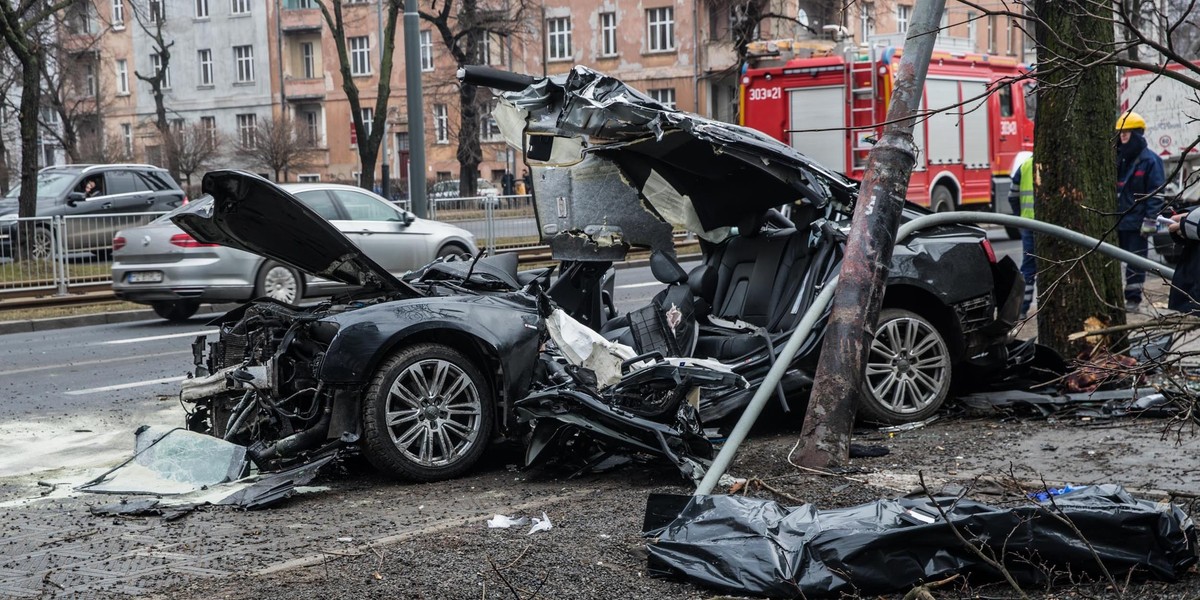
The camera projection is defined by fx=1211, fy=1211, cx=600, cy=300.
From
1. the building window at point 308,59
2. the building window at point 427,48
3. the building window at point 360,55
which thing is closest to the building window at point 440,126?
the building window at point 427,48

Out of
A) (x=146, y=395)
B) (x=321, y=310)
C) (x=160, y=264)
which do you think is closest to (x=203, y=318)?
(x=160, y=264)

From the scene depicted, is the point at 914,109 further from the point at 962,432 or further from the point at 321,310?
the point at 321,310

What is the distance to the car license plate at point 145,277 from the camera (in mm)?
14758

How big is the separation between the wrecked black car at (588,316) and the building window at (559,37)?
4764 centimetres

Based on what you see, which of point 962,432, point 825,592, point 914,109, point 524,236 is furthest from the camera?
point 524,236

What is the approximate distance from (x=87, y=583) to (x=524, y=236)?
16873mm

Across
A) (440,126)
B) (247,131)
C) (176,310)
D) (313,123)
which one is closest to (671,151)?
(176,310)

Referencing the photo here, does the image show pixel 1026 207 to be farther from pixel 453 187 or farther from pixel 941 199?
pixel 453 187

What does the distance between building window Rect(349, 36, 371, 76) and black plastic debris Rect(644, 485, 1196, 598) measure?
58.1 m

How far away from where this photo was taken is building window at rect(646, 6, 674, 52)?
51.9 metres

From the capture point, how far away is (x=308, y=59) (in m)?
60.5

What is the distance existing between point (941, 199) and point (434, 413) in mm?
Answer: 18169

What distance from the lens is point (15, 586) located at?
465 cm

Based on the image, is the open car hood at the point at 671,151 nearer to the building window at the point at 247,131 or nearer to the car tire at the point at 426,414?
the car tire at the point at 426,414
